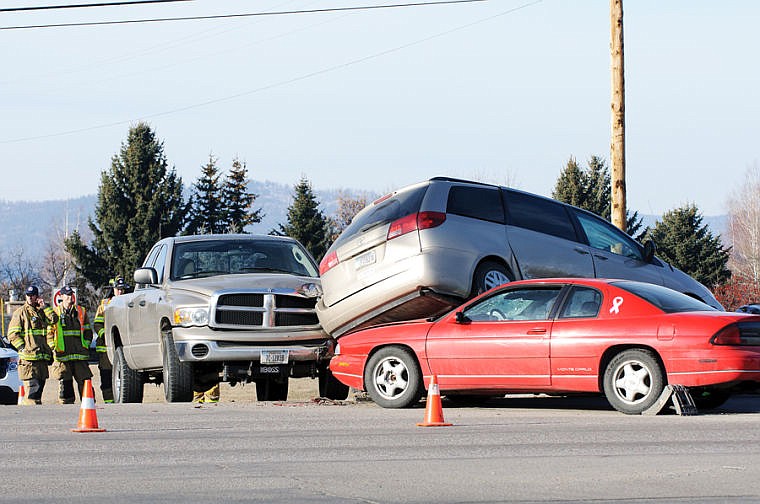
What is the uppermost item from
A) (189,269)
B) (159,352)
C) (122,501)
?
(189,269)

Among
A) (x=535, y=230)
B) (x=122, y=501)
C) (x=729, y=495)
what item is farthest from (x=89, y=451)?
(x=535, y=230)

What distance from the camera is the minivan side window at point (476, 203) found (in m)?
13.9

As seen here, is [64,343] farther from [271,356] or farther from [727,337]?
[727,337]

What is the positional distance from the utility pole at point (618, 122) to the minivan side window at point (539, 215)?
18.9 feet

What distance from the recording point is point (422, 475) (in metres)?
8.16

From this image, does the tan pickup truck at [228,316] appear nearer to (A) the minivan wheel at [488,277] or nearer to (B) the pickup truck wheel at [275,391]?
(B) the pickup truck wheel at [275,391]

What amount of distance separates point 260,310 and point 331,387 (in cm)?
168

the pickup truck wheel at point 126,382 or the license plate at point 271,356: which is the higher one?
the license plate at point 271,356

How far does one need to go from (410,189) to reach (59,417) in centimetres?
450

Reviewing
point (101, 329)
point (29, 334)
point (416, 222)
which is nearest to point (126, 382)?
point (29, 334)

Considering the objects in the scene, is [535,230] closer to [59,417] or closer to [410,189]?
[410,189]

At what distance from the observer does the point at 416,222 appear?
44.3 feet

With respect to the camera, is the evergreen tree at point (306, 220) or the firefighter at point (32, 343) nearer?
the firefighter at point (32, 343)

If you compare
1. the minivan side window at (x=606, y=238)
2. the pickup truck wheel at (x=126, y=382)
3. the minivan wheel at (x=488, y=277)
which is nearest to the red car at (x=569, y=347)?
the minivan wheel at (x=488, y=277)
